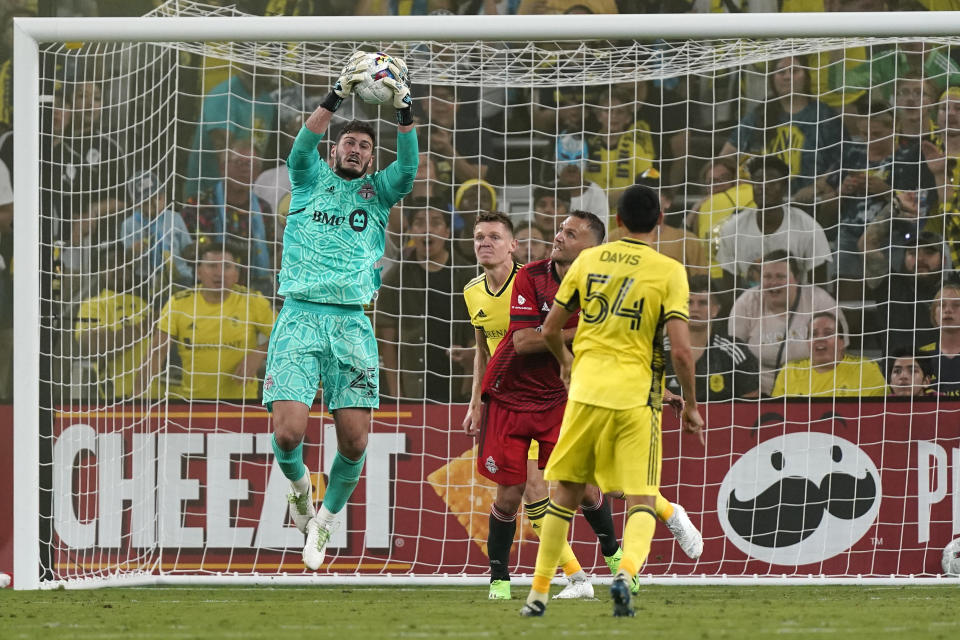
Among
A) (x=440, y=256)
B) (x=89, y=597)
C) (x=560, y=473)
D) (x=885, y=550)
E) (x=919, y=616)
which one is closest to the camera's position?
(x=560, y=473)

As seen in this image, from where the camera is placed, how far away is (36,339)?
6879 millimetres

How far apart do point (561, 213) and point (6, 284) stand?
13.0 feet

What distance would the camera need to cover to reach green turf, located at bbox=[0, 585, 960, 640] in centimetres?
460

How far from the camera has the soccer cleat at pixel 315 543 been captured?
6.45m

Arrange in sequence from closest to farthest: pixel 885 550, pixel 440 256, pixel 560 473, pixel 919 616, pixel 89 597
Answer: pixel 560 473 → pixel 919 616 → pixel 89 597 → pixel 885 550 → pixel 440 256

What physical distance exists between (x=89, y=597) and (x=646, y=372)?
337 cm

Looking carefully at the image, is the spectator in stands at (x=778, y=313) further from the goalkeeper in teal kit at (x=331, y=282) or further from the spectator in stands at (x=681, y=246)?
the goalkeeper in teal kit at (x=331, y=282)

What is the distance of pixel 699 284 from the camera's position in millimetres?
8859

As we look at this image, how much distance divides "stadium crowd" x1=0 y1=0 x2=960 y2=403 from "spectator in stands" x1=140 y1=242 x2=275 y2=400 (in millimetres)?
14

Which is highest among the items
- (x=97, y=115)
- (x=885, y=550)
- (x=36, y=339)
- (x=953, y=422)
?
(x=97, y=115)

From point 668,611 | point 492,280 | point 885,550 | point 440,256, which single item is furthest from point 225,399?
point 885,550

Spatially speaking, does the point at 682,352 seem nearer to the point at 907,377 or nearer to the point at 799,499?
the point at 799,499

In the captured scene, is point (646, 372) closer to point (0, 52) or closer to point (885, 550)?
point (885, 550)

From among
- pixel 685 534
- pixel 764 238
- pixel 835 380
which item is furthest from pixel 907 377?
pixel 685 534
